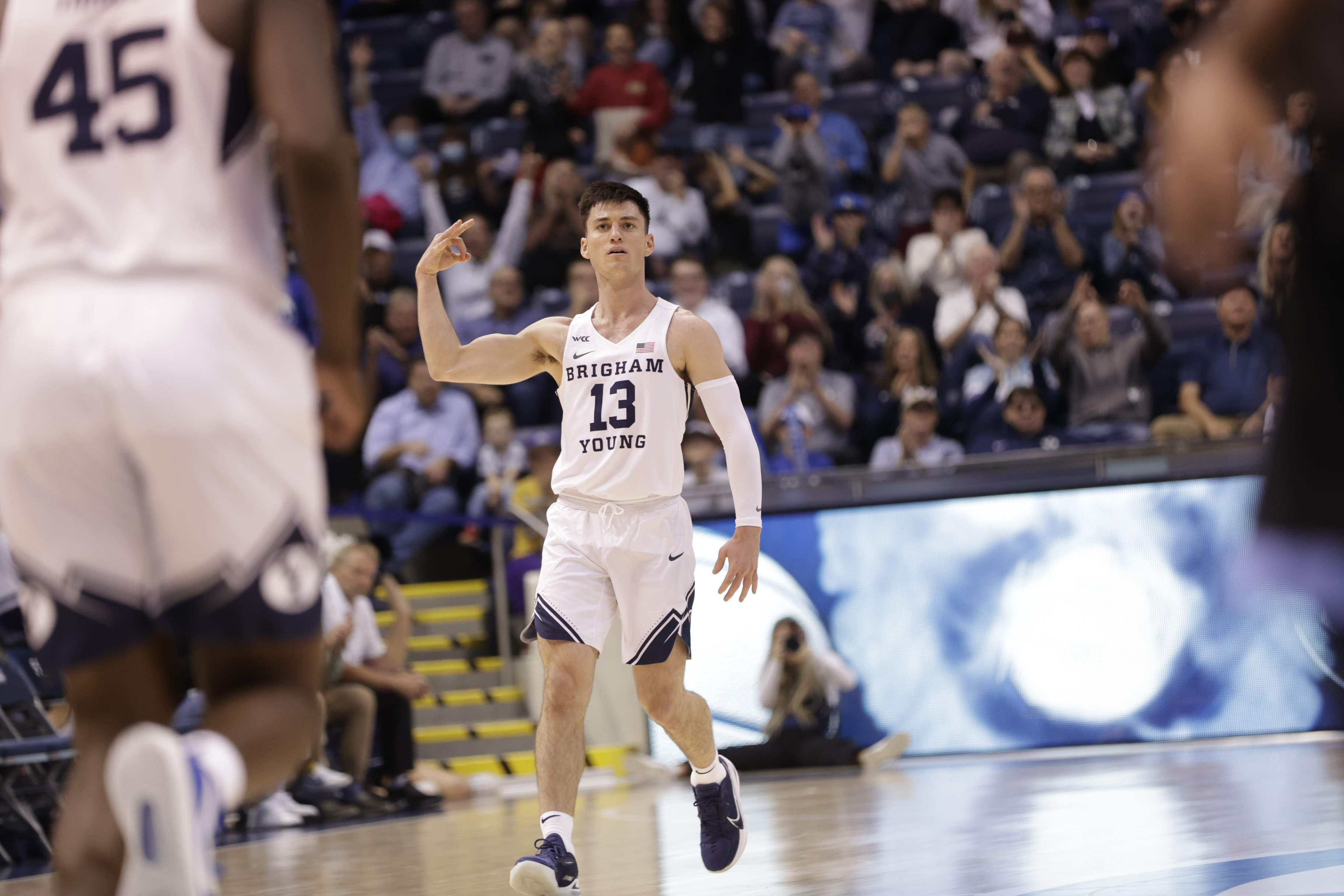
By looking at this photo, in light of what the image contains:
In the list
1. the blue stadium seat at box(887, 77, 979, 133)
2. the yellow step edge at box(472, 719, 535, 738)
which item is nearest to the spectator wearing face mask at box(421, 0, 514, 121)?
the blue stadium seat at box(887, 77, 979, 133)

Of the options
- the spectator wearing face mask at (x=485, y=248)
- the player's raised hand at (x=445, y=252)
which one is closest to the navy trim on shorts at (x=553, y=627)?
the player's raised hand at (x=445, y=252)

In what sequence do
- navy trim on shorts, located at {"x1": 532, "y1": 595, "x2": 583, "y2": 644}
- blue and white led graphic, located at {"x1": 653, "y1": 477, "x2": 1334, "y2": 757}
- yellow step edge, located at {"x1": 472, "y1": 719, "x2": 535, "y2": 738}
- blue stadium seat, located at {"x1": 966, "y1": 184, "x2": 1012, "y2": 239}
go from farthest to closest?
1. blue stadium seat, located at {"x1": 966, "y1": 184, "x2": 1012, "y2": 239}
2. yellow step edge, located at {"x1": 472, "y1": 719, "x2": 535, "y2": 738}
3. blue and white led graphic, located at {"x1": 653, "y1": 477, "x2": 1334, "y2": 757}
4. navy trim on shorts, located at {"x1": 532, "y1": 595, "x2": 583, "y2": 644}

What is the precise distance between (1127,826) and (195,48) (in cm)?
511

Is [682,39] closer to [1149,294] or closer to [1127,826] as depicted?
[1149,294]

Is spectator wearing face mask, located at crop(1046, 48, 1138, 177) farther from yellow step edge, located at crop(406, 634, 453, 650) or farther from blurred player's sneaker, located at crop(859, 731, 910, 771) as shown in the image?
yellow step edge, located at crop(406, 634, 453, 650)

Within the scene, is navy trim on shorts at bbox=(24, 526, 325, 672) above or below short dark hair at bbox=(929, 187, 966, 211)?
below

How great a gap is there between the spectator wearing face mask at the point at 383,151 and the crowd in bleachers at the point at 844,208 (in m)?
0.03

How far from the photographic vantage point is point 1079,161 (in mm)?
13773

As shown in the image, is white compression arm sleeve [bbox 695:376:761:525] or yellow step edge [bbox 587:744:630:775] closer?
white compression arm sleeve [bbox 695:376:761:525]

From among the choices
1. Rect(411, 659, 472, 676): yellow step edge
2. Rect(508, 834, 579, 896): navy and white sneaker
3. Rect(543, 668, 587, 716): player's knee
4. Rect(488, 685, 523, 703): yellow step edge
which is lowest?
Rect(488, 685, 523, 703): yellow step edge

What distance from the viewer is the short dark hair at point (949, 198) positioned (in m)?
12.9

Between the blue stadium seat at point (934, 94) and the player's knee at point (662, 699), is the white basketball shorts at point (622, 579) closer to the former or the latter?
the player's knee at point (662, 699)

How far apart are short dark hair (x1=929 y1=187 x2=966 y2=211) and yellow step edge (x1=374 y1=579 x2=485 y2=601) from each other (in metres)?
4.87

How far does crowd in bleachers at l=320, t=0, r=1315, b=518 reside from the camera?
11438mm
